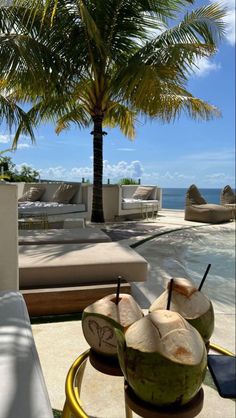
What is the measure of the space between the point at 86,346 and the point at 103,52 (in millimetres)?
6480

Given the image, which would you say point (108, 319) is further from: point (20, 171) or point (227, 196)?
point (20, 171)

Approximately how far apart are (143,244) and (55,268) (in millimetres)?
3348

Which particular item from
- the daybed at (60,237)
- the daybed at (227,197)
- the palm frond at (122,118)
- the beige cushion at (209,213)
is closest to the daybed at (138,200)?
the beige cushion at (209,213)

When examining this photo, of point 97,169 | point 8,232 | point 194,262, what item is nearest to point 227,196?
point 97,169

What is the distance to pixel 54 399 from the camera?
179 cm

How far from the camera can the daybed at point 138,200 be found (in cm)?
993

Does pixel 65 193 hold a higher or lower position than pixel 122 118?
lower

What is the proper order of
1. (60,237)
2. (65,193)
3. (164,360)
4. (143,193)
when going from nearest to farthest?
(164,360) < (60,237) < (65,193) < (143,193)

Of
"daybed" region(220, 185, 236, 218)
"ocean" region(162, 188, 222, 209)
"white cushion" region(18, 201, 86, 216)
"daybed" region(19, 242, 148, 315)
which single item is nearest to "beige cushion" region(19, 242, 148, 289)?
"daybed" region(19, 242, 148, 315)

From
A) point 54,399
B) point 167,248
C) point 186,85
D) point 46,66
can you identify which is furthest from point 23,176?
point 54,399

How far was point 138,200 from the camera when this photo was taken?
10656mm

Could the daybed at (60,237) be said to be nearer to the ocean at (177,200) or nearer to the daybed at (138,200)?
the daybed at (138,200)

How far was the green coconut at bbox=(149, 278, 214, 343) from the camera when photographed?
941mm

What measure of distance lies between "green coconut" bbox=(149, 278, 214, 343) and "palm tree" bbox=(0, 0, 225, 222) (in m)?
6.17
